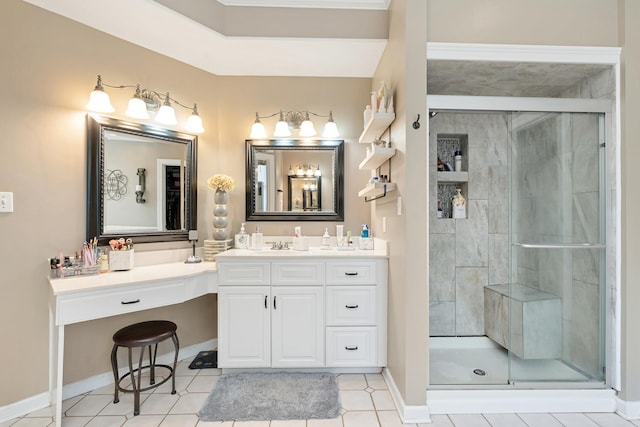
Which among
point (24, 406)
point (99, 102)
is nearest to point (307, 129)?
point (99, 102)

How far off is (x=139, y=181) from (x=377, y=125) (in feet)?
6.11

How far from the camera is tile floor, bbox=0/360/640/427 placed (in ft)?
5.86

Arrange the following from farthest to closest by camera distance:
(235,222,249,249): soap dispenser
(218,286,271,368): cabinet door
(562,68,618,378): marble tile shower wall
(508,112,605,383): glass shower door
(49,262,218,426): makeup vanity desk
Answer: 1. (235,222,249,249): soap dispenser
2. (218,286,271,368): cabinet door
3. (508,112,605,383): glass shower door
4. (562,68,618,378): marble tile shower wall
5. (49,262,218,426): makeup vanity desk

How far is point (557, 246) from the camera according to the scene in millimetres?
2031

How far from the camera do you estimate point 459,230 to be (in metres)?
2.92

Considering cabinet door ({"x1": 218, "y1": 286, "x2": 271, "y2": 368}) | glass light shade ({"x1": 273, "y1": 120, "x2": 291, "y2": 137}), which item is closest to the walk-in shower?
cabinet door ({"x1": 218, "y1": 286, "x2": 271, "y2": 368})

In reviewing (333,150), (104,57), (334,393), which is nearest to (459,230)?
(333,150)

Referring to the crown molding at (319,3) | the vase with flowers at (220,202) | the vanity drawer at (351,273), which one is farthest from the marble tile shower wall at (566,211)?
the vase with flowers at (220,202)

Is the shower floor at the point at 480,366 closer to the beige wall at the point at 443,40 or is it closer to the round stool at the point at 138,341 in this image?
the beige wall at the point at 443,40

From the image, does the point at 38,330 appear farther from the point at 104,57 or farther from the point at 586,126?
the point at 586,126

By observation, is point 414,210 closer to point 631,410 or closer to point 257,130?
point 257,130

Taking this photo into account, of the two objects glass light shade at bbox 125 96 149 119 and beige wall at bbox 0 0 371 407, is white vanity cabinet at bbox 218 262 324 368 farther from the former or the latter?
glass light shade at bbox 125 96 149 119

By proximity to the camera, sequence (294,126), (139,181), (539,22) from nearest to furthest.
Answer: (539,22) < (139,181) < (294,126)

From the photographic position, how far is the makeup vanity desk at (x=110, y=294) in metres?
1.65
